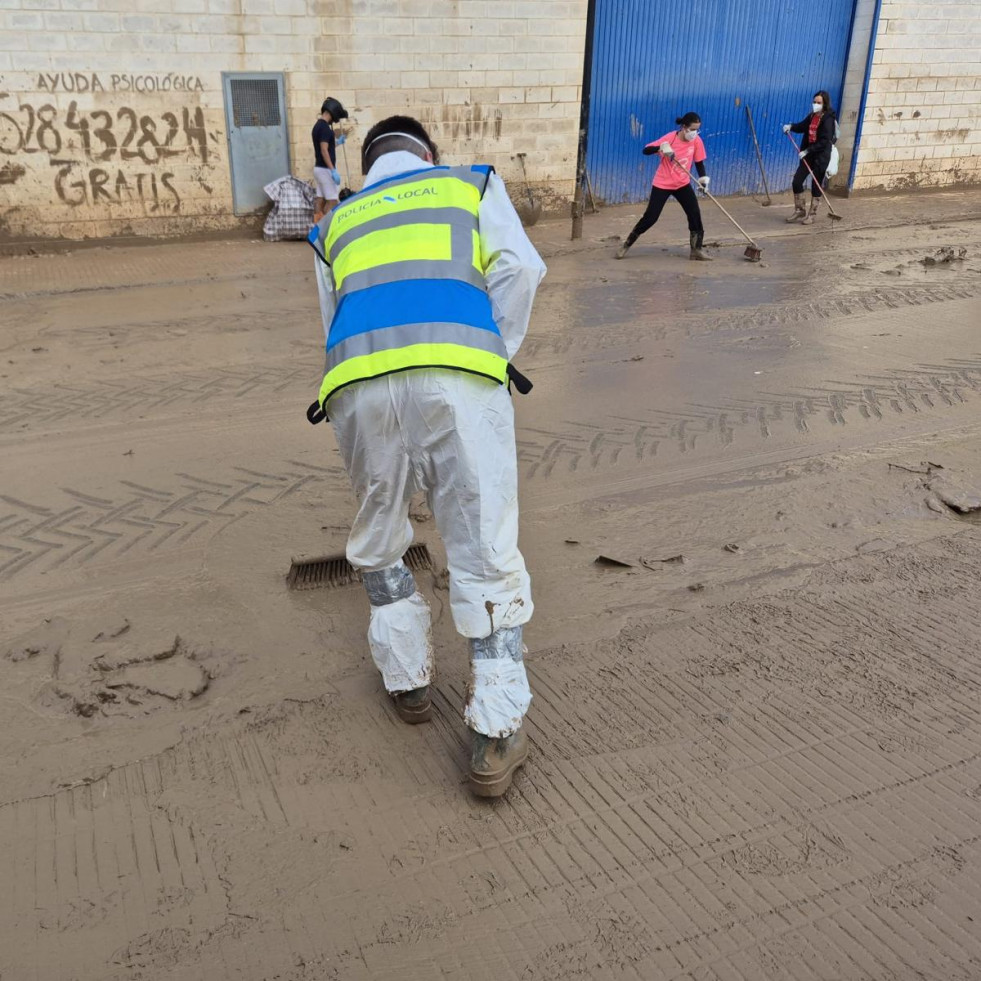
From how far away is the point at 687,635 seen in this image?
11.3ft

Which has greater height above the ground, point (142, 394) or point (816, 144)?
point (816, 144)

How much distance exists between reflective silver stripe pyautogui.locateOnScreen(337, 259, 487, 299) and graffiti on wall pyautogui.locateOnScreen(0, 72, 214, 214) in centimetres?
929

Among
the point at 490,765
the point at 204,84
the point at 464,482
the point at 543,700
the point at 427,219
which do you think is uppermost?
the point at 204,84

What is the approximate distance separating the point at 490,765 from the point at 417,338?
120 centimetres

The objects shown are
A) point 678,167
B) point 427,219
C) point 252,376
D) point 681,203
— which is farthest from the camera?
point 681,203

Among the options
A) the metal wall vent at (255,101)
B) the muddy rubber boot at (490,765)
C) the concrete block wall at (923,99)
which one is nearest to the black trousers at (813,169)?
the concrete block wall at (923,99)

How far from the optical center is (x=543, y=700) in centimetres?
310

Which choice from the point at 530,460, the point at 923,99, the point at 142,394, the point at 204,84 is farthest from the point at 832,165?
the point at 142,394

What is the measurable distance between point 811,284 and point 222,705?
7782 millimetres

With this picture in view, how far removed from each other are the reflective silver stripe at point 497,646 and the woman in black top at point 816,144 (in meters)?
12.0

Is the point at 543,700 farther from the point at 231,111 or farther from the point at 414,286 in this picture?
the point at 231,111

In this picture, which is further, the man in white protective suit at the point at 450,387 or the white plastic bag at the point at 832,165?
the white plastic bag at the point at 832,165

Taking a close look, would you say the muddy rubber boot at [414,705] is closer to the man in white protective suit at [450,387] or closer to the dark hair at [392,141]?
the man in white protective suit at [450,387]

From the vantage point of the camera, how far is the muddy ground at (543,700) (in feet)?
→ 7.38
